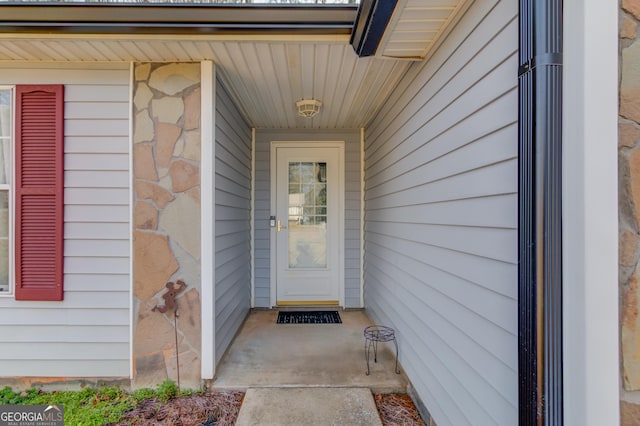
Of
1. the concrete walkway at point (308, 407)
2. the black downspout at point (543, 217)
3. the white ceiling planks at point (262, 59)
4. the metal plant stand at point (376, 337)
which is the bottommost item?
the concrete walkway at point (308, 407)

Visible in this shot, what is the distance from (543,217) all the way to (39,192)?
306cm

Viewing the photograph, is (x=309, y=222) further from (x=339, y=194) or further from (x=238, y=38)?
(x=238, y=38)

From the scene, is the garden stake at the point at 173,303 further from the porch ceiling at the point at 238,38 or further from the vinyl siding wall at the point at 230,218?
the porch ceiling at the point at 238,38

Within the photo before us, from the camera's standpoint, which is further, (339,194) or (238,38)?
(339,194)

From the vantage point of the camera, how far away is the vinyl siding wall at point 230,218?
2.59 metres

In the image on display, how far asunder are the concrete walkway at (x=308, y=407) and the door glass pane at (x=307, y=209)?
2.05m

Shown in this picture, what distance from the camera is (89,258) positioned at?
7.85 ft

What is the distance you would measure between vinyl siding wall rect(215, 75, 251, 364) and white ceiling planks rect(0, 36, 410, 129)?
31cm

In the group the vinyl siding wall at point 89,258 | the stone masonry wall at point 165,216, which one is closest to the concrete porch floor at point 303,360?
the stone masonry wall at point 165,216

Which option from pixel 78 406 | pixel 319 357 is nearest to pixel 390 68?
pixel 319 357

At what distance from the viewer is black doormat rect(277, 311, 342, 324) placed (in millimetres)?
3672

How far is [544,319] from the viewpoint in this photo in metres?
0.99

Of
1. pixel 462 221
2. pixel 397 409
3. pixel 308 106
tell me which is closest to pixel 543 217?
pixel 462 221

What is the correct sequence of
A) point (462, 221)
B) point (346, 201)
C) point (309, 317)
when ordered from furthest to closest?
point (346, 201), point (309, 317), point (462, 221)
